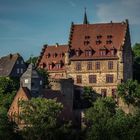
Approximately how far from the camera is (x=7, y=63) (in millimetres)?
137250

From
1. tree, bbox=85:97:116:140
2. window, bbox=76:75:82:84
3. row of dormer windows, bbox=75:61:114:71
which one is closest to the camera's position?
tree, bbox=85:97:116:140

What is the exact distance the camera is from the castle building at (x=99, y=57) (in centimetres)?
12588

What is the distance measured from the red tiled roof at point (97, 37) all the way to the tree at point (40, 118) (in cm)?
2132

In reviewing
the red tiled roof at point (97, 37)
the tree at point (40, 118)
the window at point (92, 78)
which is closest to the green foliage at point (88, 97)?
the window at point (92, 78)

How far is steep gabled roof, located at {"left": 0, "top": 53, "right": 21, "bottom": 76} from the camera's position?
439ft

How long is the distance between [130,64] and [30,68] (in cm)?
1956

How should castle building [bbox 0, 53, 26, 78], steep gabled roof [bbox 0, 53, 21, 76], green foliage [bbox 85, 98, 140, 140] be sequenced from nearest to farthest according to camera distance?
green foliage [bbox 85, 98, 140, 140] < castle building [bbox 0, 53, 26, 78] < steep gabled roof [bbox 0, 53, 21, 76]

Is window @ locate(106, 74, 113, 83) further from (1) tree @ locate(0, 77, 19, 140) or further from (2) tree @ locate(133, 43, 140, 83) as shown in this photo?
(1) tree @ locate(0, 77, 19, 140)

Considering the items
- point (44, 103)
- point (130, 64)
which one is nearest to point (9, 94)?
point (44, 103)

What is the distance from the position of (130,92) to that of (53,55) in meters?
19.6

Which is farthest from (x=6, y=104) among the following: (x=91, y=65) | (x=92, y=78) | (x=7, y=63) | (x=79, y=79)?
(x=7, y=63)

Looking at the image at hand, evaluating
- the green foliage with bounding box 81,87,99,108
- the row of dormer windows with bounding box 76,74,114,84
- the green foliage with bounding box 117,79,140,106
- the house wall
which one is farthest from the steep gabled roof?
the green foliage with bounding box 117,79,140,106

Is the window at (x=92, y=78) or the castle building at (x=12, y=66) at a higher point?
the castle building at (x=12, y=66)

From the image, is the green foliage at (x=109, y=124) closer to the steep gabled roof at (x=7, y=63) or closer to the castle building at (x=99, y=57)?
the castle building at (x=99, y=57)
